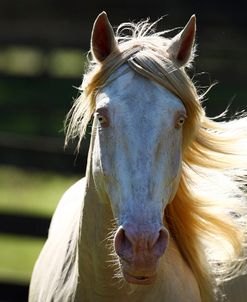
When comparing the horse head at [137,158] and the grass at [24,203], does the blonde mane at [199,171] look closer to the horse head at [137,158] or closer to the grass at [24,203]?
the horse head at [137,158]

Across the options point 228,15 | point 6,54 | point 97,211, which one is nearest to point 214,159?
point 97,211

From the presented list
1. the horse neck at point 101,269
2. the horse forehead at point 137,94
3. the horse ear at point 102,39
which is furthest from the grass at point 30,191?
the horse forehead at point 137,94

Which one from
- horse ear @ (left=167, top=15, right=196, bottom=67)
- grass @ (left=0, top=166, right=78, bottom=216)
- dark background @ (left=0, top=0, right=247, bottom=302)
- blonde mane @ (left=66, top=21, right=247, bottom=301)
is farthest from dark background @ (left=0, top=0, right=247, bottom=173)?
horse ear @ (left=167, top=15, right=196, bottom=67)

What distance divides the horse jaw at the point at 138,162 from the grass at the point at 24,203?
5.04m

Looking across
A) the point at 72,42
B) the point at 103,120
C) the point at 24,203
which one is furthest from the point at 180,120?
the point at 24,203

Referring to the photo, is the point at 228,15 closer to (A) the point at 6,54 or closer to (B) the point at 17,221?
(B) the point at 17,221

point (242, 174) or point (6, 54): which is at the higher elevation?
point (242, 174)

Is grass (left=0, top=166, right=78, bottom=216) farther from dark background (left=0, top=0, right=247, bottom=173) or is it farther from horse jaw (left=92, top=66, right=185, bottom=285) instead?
horse jaw (left=92, top=66, right=185, bottom=285)

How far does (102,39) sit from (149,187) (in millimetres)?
726

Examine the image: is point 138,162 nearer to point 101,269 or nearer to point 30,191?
point 101,269

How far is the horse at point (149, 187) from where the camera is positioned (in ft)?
11.2

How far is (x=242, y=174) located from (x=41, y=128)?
9.45 m

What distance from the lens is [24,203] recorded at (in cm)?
1286

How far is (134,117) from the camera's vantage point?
3.48 meters
